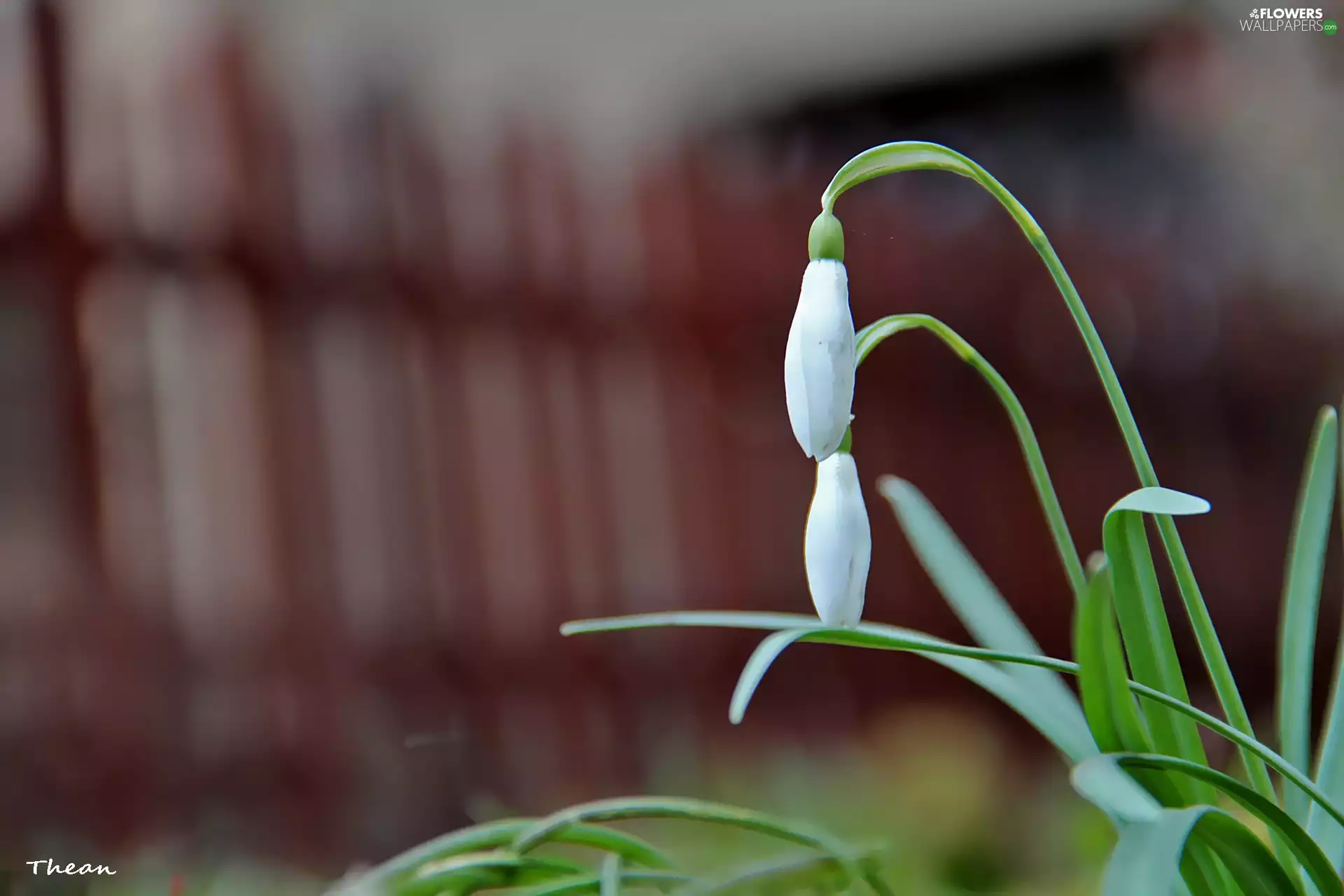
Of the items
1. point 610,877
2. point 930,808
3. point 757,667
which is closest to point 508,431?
point 930,808

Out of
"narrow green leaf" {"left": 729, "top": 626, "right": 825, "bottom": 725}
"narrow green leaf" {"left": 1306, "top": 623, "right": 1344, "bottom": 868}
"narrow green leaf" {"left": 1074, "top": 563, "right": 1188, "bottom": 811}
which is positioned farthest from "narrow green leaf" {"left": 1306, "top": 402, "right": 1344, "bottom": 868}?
"narrow green leaf" {"left": 729, "top": 626, "right": 825, "bottom": 725}

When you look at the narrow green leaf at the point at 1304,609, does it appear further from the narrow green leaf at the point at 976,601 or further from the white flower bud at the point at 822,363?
the white flower bud at the point at 822,363

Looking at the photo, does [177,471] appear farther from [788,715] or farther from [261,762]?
[788,715]

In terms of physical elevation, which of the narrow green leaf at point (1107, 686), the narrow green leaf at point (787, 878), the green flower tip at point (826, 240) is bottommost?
the narrow green leaf at point (787, 878)

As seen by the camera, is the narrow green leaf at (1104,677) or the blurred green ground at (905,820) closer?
the narrow green leaf at (1104,677)

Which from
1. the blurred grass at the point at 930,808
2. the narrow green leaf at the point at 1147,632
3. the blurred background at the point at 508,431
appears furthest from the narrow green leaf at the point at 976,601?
the blurred background at the point at 508,431

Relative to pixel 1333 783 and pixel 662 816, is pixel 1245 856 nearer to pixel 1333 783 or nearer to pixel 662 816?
pixel 1333 783

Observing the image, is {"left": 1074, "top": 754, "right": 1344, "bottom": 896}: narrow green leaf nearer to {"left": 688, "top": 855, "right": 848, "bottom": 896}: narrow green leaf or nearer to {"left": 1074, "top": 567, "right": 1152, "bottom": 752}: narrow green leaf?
{"left": 1074, "top": 567, "right": 1152, "bottom": 752}: narrow green leaf
